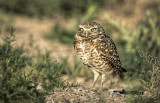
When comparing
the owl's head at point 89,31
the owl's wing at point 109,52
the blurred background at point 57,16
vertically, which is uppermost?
the blurred background at point 57,16

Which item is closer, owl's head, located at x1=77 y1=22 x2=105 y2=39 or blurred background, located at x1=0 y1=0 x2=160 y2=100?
owl's head, located at x1=77 y1=22 x2=105 y2=39

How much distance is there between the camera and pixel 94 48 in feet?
17.5

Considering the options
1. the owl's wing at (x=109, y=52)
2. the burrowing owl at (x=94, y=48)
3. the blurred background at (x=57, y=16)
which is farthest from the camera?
the blurred background at (x=57, y=16)

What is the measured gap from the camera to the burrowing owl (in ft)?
17.5

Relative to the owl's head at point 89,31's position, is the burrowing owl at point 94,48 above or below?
below

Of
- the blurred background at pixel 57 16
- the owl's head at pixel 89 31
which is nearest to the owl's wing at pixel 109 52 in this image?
the owl's head at pixel 89 31

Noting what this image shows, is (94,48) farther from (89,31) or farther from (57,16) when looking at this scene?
(57,16)

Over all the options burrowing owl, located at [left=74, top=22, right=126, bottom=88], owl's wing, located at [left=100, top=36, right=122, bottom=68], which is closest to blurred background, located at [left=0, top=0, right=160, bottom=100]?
owl's wing, located at [left=100, top=36, right=122, bottom=68]

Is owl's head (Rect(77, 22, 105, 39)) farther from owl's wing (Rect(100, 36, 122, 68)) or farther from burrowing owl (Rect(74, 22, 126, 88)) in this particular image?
owl's wing (Rect(100, 36, 122, 68))

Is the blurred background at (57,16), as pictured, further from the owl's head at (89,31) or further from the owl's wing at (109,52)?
the owl's head at (89,31)

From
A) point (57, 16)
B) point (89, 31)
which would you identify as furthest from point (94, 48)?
point (57, 16)

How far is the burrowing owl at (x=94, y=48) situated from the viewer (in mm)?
5340

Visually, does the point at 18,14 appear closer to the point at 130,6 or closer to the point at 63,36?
the point at 63,36

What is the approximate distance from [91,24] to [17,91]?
1907mm
